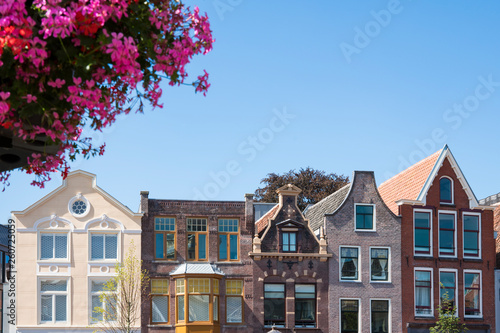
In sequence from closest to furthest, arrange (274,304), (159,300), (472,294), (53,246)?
1. (53,246)
2. (159,300)
3. (274,304)
4. (472,294)

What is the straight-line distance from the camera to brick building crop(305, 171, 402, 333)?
39.0 meters

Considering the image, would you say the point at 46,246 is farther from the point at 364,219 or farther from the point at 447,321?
the point at 447,321

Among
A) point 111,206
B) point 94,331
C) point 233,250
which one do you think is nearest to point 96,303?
point 94,331

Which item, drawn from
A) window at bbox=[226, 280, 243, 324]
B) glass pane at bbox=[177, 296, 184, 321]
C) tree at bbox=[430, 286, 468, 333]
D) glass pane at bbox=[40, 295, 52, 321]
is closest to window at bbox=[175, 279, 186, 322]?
glass pane at bbox=[177, 296, 184, 321]

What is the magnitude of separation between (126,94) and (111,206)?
3357 cm

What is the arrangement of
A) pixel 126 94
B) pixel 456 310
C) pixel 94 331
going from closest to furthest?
1. pixel 126 94
2. pixel 94 331
3. pixel 456 310

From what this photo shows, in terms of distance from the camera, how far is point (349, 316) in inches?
1535

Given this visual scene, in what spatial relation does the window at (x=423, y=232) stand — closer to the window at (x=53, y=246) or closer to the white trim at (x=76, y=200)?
the white trim at (x=76, y=200)

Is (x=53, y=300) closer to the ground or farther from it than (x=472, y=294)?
closer to the ground

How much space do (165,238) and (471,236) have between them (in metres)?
15.8

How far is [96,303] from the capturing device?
37.7m

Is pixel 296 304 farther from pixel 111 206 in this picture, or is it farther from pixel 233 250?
pixel 111 206

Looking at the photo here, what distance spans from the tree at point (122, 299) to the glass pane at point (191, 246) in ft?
7.99

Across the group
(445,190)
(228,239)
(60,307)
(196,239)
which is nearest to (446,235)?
(445,190)
